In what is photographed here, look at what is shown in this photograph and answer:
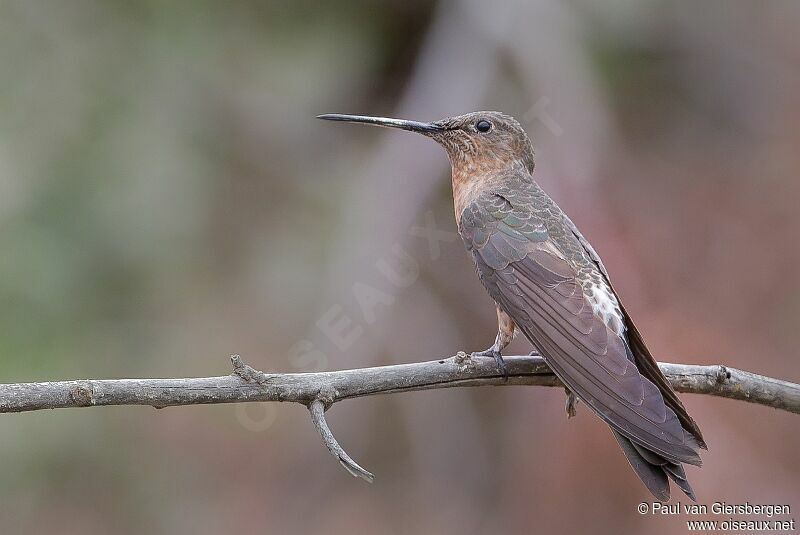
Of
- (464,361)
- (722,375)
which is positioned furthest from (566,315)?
(722,375)

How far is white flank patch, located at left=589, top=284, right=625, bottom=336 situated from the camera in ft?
11.9

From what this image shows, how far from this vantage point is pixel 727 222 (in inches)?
212

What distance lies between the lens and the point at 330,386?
9.87ft

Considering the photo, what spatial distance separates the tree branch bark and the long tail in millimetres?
526

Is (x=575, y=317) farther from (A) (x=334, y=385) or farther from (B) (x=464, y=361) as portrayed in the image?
(A) (x=334, y=385)

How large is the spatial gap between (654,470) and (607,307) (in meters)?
0.78

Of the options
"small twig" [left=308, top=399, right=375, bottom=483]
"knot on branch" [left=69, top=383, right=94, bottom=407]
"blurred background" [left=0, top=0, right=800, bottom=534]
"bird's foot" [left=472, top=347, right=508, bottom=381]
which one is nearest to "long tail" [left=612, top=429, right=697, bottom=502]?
"bird's foot" [left=472, top=347, right=508, bottom=381]

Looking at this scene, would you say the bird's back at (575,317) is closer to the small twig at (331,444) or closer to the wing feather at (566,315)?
the wing feather at (566,315)

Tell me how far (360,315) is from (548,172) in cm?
136

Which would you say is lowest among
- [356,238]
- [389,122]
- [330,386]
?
[356,238]

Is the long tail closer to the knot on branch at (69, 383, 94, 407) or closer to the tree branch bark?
the tree branch bark

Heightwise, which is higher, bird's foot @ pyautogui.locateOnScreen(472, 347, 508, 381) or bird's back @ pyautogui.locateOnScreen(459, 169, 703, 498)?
bird's back @ pyautogui.locateOnScreen(459, 169, 703, 498)

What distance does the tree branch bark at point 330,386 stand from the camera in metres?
2.68

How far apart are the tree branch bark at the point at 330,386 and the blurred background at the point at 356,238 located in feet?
4.11
